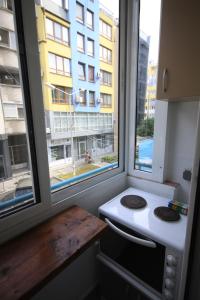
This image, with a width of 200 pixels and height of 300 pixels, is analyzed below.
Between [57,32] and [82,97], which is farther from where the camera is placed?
[82,97]

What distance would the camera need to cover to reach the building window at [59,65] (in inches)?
37.3

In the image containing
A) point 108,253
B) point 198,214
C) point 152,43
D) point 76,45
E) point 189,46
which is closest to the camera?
point 198,214

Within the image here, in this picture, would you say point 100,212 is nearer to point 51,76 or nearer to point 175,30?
point 51,76

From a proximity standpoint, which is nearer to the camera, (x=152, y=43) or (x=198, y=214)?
(x=198, y=214)

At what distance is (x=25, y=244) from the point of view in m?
0.78

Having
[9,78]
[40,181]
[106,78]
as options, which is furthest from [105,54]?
[40,181]

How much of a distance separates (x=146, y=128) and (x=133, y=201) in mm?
644

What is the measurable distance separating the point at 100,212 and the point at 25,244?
524 millimetres

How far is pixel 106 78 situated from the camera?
1.32 m

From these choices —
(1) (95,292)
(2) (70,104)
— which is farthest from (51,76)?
(1) (95,292)

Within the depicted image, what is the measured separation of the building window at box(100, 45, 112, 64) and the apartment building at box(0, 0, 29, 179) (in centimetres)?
68

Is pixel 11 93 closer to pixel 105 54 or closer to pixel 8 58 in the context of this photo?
pixel 8 58

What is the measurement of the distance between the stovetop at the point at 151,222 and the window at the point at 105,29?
52.1 inches

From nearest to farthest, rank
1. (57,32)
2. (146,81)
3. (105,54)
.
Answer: (57,32)
(105,54)
(146,81)
